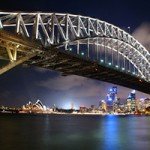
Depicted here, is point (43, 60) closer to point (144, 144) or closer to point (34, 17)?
point (34, 17)

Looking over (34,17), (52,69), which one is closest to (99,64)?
Result: (52,69)

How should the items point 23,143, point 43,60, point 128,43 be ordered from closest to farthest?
point 23,143 → point 43,60 → point 128,43

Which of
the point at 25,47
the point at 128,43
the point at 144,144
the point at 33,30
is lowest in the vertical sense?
the point at 144,144

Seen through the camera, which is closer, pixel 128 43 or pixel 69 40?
pixel 69 40

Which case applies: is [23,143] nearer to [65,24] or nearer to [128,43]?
[65,24]

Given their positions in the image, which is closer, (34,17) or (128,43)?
(34,17)

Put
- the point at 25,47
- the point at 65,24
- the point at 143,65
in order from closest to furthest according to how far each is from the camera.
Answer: the point at 25,47 → the point at 65,24 → the point at 143,65

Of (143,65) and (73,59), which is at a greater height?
(143,65)

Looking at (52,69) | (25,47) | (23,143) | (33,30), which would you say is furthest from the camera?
(52,69)

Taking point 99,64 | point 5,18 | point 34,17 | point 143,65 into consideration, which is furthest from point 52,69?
point 143,65
